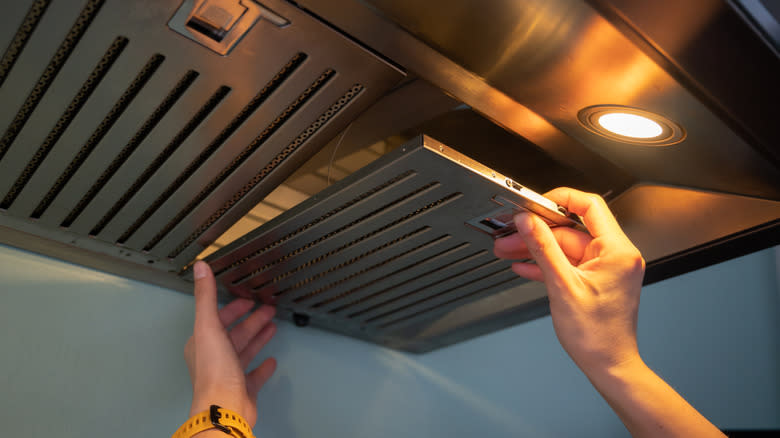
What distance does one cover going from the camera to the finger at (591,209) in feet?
2.60

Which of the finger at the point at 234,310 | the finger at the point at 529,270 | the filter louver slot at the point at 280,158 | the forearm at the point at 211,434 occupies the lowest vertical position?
the forearm at the point at 211,434

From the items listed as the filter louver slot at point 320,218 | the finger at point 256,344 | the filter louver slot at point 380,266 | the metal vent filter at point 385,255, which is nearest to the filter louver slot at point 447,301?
the metal vent filter at point 385,255

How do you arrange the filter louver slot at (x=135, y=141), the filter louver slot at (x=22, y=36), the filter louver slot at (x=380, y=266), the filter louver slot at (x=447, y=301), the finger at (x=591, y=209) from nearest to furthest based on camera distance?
the filter louver slot at (x=22, y=36), the filter louver slot at (x=135, y=141), the finger at (x=591, y=209), the filter louver slot at (x=380, y=266), the filter louver slot at (x=447, y=301)

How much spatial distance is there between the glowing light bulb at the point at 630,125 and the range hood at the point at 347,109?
0.01 m

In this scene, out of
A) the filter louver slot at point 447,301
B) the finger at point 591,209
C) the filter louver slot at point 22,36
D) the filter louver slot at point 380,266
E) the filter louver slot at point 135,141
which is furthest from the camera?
the filter louver slot at point 447,301

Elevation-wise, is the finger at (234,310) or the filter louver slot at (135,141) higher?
the filter louver slot at (135,141)

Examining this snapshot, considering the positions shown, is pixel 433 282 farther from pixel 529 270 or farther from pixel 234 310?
pixel 234 310

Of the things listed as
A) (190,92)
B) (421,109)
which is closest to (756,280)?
(421,109)

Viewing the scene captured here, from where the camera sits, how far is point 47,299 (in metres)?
0.99

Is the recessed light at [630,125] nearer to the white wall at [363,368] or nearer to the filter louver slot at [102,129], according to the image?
the filter louver slot at [102,129]

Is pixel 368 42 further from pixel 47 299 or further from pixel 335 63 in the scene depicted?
pixel 47 299

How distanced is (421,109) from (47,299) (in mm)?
701

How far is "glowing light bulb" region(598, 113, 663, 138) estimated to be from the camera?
743 mm

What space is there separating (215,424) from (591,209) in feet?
2.03
